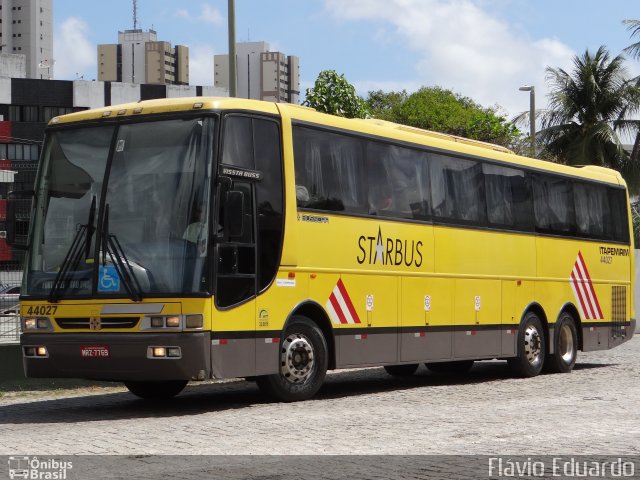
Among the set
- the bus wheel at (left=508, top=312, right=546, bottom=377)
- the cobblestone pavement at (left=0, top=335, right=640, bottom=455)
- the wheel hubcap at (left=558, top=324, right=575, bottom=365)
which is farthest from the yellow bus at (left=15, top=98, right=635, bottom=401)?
the wheel hubcap at (left=558, top=324, right=575, bottom=365)

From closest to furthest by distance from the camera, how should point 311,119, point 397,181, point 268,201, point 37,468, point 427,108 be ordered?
point 37,468 < point 268,201 < point 311,119 < point 397,181 < point 427,108

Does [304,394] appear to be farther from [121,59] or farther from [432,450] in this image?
[121,59]

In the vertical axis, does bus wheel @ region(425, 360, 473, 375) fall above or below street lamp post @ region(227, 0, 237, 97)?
below

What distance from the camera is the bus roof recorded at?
14.0 m

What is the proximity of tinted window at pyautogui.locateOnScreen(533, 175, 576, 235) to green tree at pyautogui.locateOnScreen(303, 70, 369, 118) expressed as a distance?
389 inches

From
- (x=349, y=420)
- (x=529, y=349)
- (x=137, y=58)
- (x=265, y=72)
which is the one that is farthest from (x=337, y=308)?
(x=137, y=58)

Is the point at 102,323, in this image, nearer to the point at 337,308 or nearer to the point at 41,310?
the point at 41,310

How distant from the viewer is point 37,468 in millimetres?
9125

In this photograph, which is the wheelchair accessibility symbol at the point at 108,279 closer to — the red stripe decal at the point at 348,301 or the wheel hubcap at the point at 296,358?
the wheel hubcap at the point at 296,358

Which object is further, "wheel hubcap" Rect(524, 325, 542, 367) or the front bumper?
"wheel hubcap" Rect(524, 325, 542, 367)

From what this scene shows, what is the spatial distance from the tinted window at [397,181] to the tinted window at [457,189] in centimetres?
33

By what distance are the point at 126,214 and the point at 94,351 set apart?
1.56m

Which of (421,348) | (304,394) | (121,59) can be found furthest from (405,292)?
(121,59)

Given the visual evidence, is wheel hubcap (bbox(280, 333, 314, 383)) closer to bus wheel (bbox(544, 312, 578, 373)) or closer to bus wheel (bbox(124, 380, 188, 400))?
bus wheel (bbox(124, 380, 188, 400))
